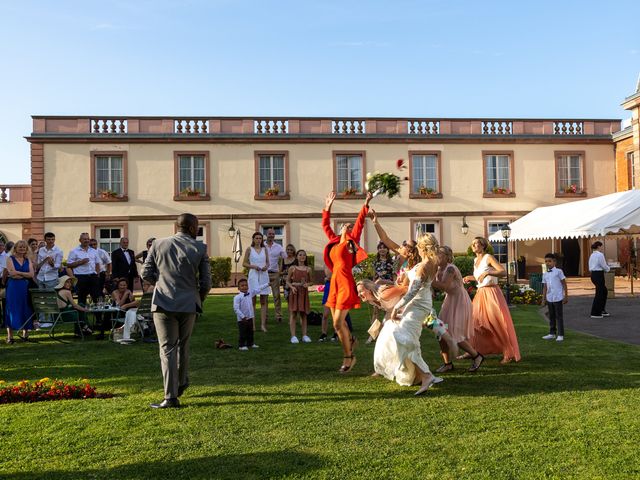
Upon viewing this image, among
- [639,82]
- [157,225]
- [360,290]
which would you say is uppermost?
[639,82]

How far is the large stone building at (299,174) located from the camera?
2281 centimetres

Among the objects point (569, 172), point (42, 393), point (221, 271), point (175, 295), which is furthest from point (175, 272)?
point (569, 172)

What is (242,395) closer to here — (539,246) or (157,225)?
(157,225)

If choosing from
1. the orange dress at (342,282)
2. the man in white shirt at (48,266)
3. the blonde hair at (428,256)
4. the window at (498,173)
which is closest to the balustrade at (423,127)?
the window at (498,173)

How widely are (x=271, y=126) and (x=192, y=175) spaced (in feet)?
12.9

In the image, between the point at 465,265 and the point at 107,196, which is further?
the point at 107,196

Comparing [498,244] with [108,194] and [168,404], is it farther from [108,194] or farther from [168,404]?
[168,404]

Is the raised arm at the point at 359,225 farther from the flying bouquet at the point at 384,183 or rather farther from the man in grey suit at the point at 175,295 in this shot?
the man in grey suit at the point at 175,295

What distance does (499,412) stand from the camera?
4703 millimetres

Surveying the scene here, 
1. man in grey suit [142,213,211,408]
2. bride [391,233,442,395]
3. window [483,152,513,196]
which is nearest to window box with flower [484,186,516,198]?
window [483,152,513,196]

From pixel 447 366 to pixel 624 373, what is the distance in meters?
1.91

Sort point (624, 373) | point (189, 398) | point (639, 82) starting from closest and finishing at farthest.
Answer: point (189, 398) → point (624, 373) → point (639, 82)

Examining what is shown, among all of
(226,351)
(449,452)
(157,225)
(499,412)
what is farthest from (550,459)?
(157,225)

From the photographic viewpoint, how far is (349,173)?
2422cm
